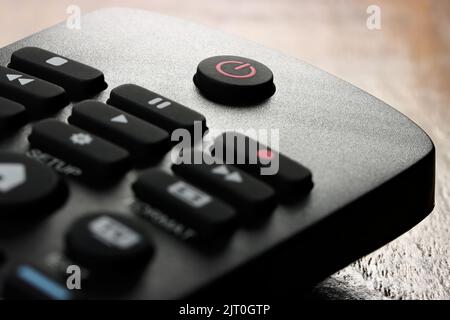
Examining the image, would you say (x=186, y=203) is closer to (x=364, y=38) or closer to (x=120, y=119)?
(x=120, y=119)

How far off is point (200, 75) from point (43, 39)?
8 cm

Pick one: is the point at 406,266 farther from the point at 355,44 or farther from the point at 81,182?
the point at 355,44

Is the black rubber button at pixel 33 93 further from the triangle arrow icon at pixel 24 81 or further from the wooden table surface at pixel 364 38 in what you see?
the wooden table surface at pixel 364 38

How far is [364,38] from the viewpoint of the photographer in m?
0.57

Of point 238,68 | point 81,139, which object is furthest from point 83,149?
point 238,68

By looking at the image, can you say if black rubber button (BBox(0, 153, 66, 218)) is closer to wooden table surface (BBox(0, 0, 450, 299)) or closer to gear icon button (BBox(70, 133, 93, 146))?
gear icon button (BBox(70, 133, 93, 146))

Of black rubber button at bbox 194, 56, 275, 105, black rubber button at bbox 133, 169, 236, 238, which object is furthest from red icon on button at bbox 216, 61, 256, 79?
black rubber button at bbox 133, 169, 236, 238

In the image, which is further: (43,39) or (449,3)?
(449,3)

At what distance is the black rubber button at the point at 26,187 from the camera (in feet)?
0.89

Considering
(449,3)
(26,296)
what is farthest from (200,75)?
(449,3)

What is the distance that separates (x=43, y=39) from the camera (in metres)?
0.42

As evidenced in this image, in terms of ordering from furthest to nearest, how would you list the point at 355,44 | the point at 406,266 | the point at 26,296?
the point at 355,44 → the point at 406,266 → the point at 26,296

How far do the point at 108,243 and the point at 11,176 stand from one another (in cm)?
5

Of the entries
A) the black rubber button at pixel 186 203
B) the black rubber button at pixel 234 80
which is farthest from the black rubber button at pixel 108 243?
the black rubber button at pixel 234 80
